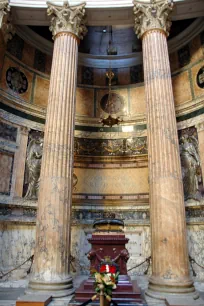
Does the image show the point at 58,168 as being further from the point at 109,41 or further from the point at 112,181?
the point at 109,41

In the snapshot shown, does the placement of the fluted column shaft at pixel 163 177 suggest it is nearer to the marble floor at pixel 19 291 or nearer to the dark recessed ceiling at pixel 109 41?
the marble floor at pixel 19 291

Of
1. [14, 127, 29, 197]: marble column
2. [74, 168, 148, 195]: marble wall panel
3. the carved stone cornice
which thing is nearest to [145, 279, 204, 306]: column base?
[74, 168, 148, 195]: marble wall panel

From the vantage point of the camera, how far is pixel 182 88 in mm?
12688

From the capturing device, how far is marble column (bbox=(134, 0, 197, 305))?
22.4 feet

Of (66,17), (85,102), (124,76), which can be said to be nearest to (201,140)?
(124,76)

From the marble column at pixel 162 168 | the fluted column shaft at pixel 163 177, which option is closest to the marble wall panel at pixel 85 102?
the marble column at pixel 162 168

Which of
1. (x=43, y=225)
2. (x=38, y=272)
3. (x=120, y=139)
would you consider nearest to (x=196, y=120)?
(x=120, y=139)

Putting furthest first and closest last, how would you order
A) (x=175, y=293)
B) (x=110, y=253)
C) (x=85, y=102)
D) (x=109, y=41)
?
(x=109, y=41) → (x=85, y=102) → (x=110, y=253) → (x=175, y=293)

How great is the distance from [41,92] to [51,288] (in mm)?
8963

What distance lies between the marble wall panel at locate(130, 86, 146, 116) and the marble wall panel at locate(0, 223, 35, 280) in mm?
7227

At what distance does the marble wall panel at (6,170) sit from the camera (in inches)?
414

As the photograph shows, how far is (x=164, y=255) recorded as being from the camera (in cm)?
694

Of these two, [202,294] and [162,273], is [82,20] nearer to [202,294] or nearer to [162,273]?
[162,273]

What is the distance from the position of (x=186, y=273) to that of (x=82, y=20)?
8911 mm
